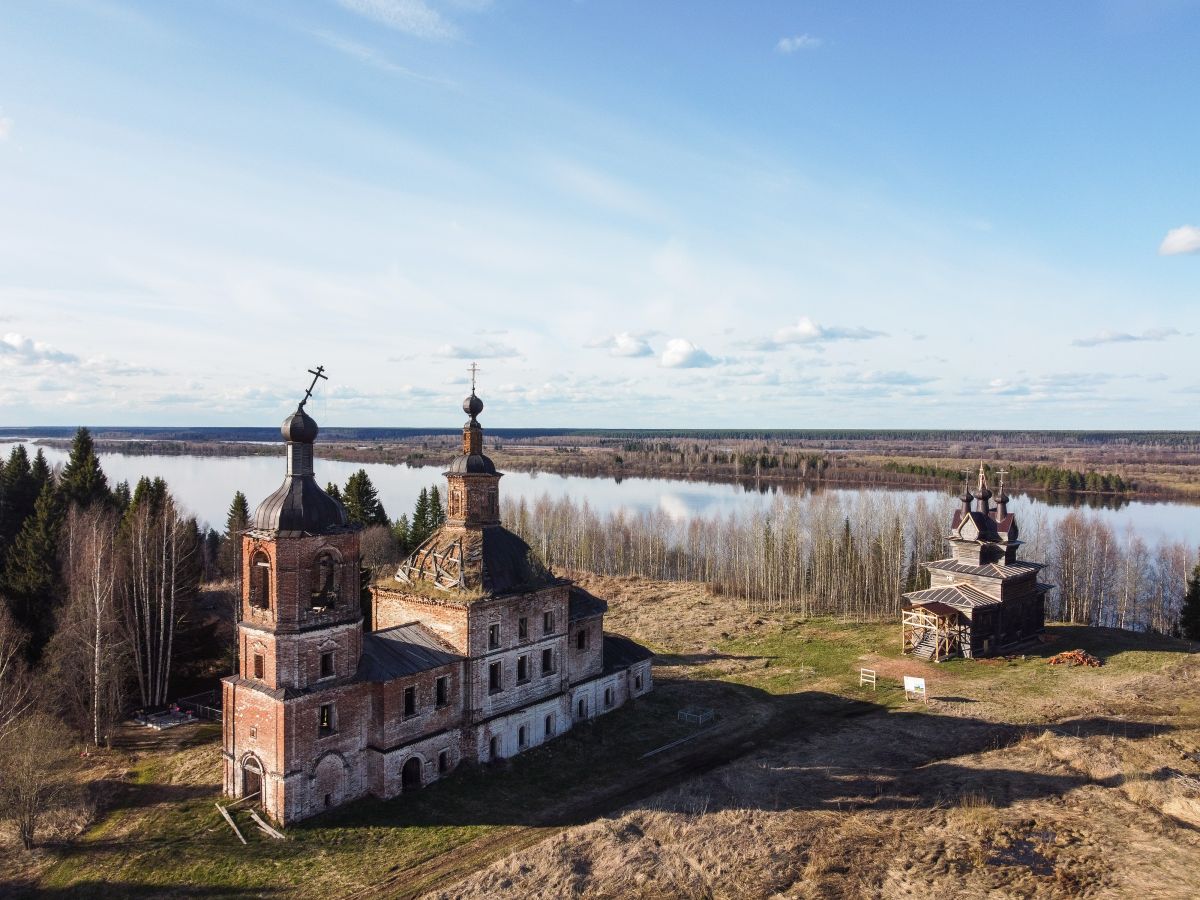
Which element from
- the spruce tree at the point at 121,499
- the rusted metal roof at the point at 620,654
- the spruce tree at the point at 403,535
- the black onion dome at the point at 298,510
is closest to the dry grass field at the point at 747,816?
the rusted metal roof at the point at 620,654

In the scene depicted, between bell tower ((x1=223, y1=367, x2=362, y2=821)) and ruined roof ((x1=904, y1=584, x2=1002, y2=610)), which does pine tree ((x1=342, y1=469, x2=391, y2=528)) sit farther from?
ruined roof ((x1=904, y1=584, x2=1002, y2=610))

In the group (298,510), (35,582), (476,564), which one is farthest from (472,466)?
(35,582)

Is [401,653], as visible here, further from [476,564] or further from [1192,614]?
[1192,614]

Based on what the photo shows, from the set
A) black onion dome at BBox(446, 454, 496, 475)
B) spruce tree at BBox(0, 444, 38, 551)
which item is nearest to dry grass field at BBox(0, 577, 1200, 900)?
black onion dome at BBox(446, 454, 496, 475)

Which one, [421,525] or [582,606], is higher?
[421,525]

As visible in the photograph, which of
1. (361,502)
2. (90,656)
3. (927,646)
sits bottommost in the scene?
(927,646)

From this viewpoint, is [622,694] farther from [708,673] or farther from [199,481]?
[199,481]
